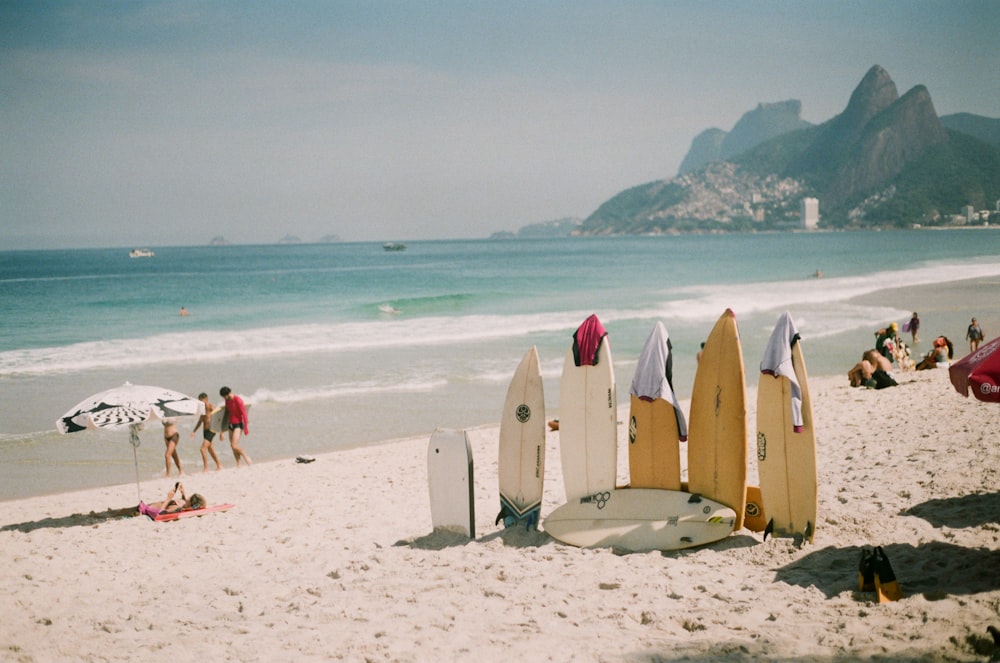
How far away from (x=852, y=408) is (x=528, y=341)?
Answer: 499 inches

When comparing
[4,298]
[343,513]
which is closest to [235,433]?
[343,513]

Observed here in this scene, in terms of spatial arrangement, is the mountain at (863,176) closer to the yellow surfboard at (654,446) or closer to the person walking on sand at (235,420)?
the person walking on sand at (235,420)

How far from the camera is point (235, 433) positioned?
412 inches

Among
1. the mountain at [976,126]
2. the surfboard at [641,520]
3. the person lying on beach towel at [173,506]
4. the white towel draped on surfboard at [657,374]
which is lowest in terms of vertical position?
the person lying on beach towel at [173,506]

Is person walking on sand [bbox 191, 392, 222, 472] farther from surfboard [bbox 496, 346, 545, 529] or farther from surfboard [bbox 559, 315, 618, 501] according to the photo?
surfboard [bbox 559, 315, 618, 501]

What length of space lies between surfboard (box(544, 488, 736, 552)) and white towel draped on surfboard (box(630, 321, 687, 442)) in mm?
574

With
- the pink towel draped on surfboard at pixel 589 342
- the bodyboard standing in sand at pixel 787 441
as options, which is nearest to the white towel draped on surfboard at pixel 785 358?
the bodyboard standing in sand at pixel 787 441

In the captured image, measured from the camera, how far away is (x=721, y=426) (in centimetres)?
605

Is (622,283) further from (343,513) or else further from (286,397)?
(343,513)

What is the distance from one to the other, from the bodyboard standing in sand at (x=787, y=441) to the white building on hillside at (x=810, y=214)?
15670 centimetres

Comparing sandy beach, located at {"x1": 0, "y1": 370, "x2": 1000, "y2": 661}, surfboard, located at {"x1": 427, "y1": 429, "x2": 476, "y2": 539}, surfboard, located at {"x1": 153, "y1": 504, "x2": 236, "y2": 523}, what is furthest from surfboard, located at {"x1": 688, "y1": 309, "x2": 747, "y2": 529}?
surfboard, located at {"x1": 153, "y1": 504, "x2": 236, "y2": 523}

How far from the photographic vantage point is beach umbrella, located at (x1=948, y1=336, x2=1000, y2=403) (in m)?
4.36

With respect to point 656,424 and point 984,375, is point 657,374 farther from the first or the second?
point 984,375

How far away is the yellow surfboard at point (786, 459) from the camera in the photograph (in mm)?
5688
